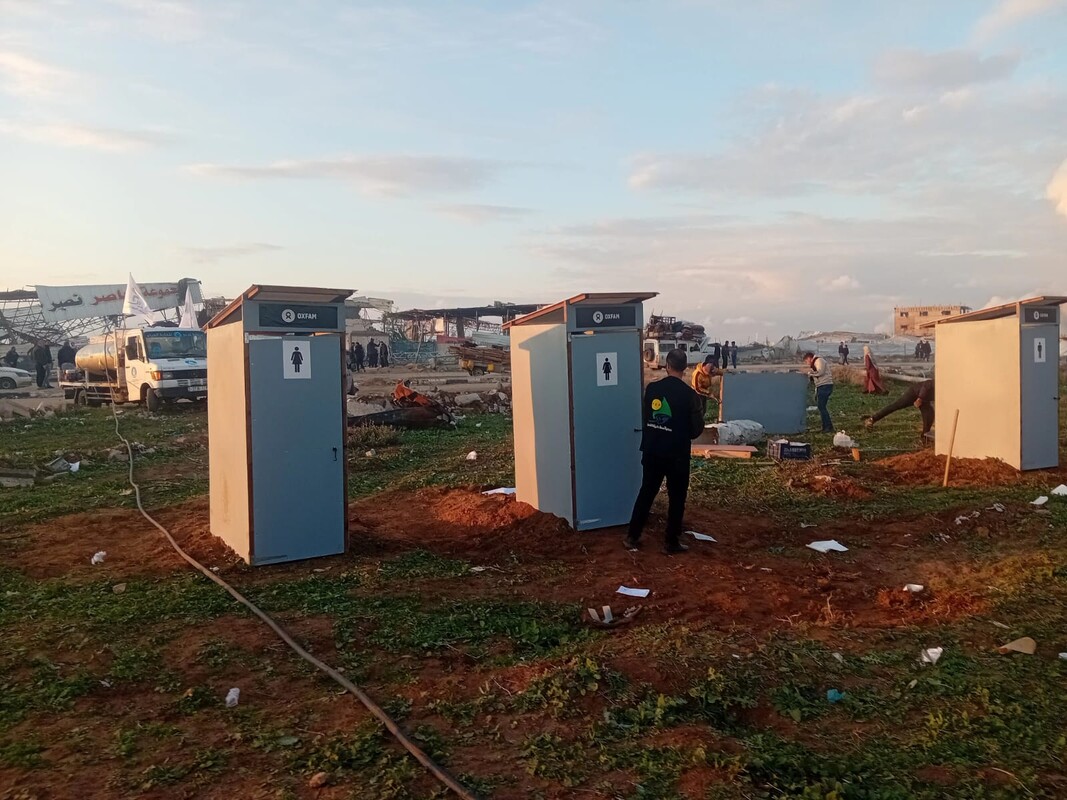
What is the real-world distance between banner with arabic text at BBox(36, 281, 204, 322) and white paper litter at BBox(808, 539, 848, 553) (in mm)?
48780

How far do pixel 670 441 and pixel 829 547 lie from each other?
224 centimetres

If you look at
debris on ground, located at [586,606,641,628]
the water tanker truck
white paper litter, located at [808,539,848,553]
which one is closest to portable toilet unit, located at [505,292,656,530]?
white paper litter, located at [808,539,848,553]

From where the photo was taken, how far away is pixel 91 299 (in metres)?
53.8

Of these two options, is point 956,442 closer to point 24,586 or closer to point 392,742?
point 392,742

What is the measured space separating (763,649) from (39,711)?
4.27 m

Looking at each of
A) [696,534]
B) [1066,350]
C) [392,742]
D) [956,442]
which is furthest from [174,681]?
[1066,350]

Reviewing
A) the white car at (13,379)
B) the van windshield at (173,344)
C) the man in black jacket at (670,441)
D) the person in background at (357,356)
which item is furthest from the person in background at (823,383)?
the white car at (13,379)

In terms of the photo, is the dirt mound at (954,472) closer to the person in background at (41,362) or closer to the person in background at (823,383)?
the person in background at (823,383)

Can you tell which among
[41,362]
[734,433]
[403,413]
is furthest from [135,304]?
[734,433]

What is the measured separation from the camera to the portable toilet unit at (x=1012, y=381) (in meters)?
11.9

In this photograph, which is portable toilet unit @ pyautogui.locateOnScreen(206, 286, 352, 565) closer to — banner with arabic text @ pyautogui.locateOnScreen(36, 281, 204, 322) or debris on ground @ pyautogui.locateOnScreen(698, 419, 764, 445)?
debris on ground @ pyautogui.locateOnScreen(698, 419, 764, 445)

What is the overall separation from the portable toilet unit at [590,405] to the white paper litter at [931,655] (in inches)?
151

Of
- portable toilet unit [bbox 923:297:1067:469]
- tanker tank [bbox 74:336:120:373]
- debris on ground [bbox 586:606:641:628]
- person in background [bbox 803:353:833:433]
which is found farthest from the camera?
tanker tank [bbox 74:336:120:373]

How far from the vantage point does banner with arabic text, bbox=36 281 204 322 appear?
51.7 m
